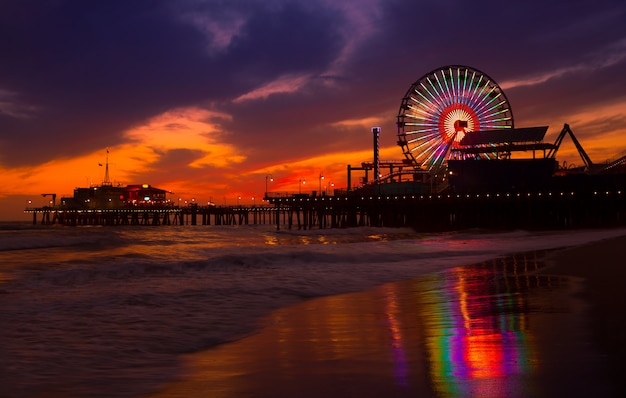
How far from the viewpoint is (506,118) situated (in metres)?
73.3

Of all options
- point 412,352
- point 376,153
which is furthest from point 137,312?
point 376,153

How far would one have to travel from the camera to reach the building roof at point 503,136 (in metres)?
67.6

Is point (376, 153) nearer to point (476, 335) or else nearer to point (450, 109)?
point (450, 109)

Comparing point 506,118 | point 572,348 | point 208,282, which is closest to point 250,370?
point 572,348

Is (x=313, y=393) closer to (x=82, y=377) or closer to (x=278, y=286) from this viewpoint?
(x=82, y=377)

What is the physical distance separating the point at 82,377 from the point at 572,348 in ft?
16.7

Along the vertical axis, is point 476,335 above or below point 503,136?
below

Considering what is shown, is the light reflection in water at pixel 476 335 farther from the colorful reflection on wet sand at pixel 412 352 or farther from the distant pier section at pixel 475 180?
the distant pier section at pixel 475 180

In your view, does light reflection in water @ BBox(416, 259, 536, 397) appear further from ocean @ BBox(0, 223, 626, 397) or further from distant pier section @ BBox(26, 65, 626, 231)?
distant pier section @ BBox(26, 65, 626, 231)

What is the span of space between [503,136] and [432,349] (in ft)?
219

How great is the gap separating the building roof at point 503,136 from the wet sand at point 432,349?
196ft

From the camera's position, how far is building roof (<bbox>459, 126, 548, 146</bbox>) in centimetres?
6762

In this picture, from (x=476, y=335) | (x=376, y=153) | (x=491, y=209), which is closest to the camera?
(x=476, y=335)

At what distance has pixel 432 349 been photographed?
618 centimetres
